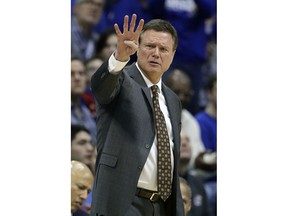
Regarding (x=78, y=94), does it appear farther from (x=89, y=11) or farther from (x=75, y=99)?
(x=89, y=11)

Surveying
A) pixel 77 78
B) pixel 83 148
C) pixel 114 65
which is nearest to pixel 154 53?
pixel 114 65

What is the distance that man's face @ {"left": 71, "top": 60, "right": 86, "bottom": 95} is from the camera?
363 centimetres

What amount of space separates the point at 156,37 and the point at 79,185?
1.08 m

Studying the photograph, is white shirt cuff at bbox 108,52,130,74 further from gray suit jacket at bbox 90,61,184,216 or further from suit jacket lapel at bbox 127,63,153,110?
suit jacket lapel at bbox 127,63,153,110

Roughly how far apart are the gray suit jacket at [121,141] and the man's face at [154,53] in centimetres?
14

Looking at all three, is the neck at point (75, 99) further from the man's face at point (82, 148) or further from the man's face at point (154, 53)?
the man's face at point (154, 53)

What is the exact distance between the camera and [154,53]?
310 cm

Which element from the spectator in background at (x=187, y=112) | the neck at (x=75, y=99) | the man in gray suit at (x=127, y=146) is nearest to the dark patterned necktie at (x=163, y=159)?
the man in gray suit at (x=127, y=146)

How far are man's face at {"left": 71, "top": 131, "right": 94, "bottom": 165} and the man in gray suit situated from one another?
2.36 feet
